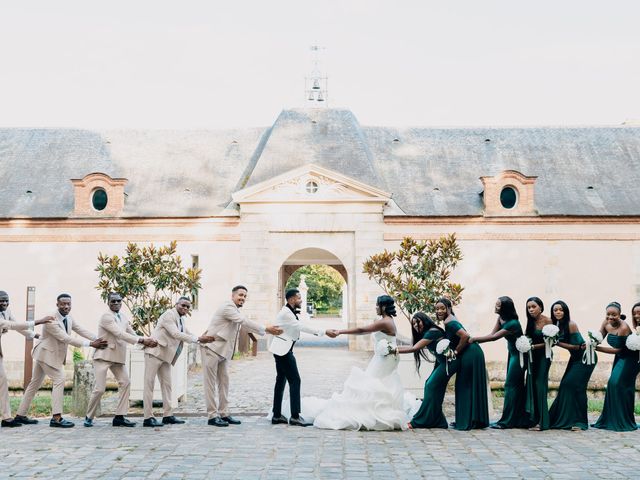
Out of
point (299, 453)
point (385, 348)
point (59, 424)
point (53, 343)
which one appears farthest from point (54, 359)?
point (385, 348)

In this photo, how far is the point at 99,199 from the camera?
25.4m

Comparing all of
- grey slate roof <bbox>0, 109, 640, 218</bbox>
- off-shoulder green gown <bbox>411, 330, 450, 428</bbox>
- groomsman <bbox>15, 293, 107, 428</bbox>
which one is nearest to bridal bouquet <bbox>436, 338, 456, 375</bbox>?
off-shoulder green gown <bbox>411, 330, 450, 428</bbox>

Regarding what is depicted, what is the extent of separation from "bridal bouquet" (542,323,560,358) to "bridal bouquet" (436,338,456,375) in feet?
4.00

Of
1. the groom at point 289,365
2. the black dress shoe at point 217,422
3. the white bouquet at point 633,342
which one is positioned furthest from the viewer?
the groom at point 289,365

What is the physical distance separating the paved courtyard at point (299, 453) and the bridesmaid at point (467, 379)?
0.24 metres

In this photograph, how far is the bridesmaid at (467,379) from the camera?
31.9 ft

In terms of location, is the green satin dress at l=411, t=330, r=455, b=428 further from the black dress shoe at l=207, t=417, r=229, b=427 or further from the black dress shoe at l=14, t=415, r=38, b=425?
the black dress shoe at l=14, t=415, r=38, b=425

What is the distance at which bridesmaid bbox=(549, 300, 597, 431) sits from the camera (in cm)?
969

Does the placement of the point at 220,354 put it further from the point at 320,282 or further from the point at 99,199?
the point at 320,282

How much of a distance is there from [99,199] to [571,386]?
19.5 meters

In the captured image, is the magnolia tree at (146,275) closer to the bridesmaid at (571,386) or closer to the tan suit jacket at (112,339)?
the tan suit jacket at (112,339)

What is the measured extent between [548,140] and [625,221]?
515 centimetres

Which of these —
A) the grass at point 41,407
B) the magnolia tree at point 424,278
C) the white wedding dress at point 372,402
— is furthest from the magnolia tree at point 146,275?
the white wedding dress at point 372,402

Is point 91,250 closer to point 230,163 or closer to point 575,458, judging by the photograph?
point 230,163
